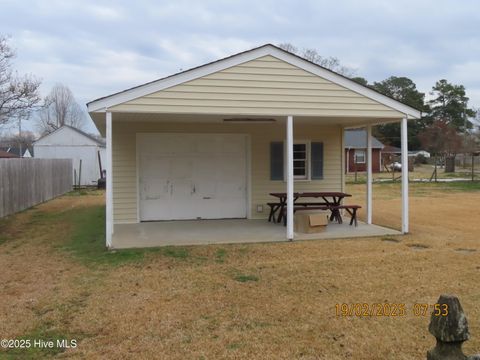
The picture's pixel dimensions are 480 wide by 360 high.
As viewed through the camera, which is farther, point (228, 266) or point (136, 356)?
point (228, 266)

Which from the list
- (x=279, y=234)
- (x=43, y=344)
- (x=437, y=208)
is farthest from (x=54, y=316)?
(x=437, y=208)

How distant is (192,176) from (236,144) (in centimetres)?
139

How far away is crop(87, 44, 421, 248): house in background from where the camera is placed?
9008mm

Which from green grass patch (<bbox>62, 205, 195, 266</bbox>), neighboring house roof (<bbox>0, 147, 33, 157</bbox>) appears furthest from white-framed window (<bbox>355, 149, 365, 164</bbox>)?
neighboring house roof (<bbox>0, 147, 33, 157</bbox>)

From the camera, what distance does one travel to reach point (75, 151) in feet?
105

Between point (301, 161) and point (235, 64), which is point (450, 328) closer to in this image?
point (235, 64)

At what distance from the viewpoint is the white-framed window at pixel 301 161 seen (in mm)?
12750

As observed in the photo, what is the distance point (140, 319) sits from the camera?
194 inches

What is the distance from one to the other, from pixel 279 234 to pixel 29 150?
177 feet

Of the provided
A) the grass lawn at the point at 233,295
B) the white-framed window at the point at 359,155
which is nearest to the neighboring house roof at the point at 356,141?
the white-framed window at the point at 359,155

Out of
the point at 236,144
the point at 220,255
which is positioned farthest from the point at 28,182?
the point at 220,255

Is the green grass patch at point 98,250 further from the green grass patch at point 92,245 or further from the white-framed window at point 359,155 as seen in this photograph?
the white-framed window at point 359,155

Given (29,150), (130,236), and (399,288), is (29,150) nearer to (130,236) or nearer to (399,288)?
(130,236)
